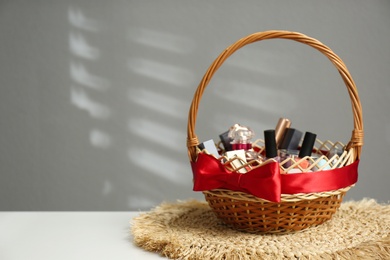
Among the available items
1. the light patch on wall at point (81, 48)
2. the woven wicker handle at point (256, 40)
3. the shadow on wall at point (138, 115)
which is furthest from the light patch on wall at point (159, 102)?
the woven wicker handle at point (256, 40)

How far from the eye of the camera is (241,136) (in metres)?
1.07

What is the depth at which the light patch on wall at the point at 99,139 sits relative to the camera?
2592mm

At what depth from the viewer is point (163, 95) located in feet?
8.38

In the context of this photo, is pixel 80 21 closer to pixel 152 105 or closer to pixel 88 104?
pixel 88 104

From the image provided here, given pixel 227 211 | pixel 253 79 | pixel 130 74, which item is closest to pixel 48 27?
pixel 130 74

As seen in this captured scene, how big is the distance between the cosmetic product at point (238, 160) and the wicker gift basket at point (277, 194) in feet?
0.08

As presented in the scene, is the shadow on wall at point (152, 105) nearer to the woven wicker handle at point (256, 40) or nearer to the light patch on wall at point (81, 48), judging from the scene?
the light patch on wall at point (81, 48)

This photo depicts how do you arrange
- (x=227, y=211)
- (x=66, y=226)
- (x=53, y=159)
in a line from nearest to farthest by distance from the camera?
(x=227, y=211), (x=66, y=226), (x=53, y=159)

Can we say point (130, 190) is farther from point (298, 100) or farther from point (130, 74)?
point (298, 100)

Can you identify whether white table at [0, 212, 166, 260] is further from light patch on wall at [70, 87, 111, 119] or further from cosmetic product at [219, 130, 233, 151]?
light patch on wall at [70, 87, 111, 119]

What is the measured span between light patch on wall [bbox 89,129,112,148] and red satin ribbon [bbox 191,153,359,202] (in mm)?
1641

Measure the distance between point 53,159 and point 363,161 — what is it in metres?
1.54

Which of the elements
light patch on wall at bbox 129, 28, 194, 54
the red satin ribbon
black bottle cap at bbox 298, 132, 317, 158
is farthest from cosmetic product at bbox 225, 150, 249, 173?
light patch on wall at bbox 129, 28, 194, 54

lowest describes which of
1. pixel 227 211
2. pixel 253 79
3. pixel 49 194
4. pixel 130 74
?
pixel 227 211
